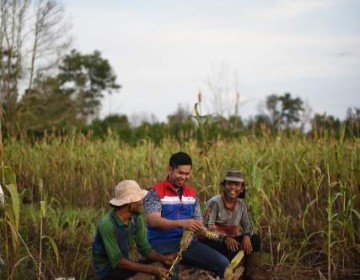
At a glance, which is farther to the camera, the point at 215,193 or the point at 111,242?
the point at 215,193

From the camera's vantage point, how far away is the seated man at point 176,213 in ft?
11.2

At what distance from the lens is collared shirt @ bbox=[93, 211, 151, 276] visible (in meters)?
3.02

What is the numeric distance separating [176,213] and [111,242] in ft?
2.05

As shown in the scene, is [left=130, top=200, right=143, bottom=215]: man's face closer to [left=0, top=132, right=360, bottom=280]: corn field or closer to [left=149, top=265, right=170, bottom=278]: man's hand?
[left=149, top=265, right=170, bottom=278]: man's hand

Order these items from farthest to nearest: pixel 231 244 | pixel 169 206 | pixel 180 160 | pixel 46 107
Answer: pixel 46 107 < pixel 231 244 < pixel 169 206 < pixel 180 160

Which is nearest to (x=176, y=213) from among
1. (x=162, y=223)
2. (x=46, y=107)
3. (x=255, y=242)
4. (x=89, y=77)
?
(x=162, y=223)

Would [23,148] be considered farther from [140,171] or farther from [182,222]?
[182,222]

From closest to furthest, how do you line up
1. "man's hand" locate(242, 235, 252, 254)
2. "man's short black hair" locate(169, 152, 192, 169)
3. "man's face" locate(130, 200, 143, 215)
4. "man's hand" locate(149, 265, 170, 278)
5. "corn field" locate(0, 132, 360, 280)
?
1. "man's hand" locate(149, 265, 170, 278)
2. "man's face" locate(130, 200, 143, 215)
3. "man's short black hair" locate(169, 152, 192, 169)
4. "man's hand" locate(242, 235, 252, 254)
5. "corn field" locate(0, 132, 360, 280)

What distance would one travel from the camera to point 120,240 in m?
3.12

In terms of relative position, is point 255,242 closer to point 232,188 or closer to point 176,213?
point 232,188

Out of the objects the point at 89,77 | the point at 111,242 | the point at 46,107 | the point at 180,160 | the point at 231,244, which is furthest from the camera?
the point at 89,77

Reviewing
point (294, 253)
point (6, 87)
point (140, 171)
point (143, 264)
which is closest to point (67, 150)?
point (140, 171)

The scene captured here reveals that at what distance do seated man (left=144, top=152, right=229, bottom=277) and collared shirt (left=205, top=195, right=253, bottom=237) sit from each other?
17 centimetres

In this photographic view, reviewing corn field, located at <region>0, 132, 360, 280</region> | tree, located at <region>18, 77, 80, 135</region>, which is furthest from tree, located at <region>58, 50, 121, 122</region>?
corn field, located at <region>0, 132, 360, 280</region>
